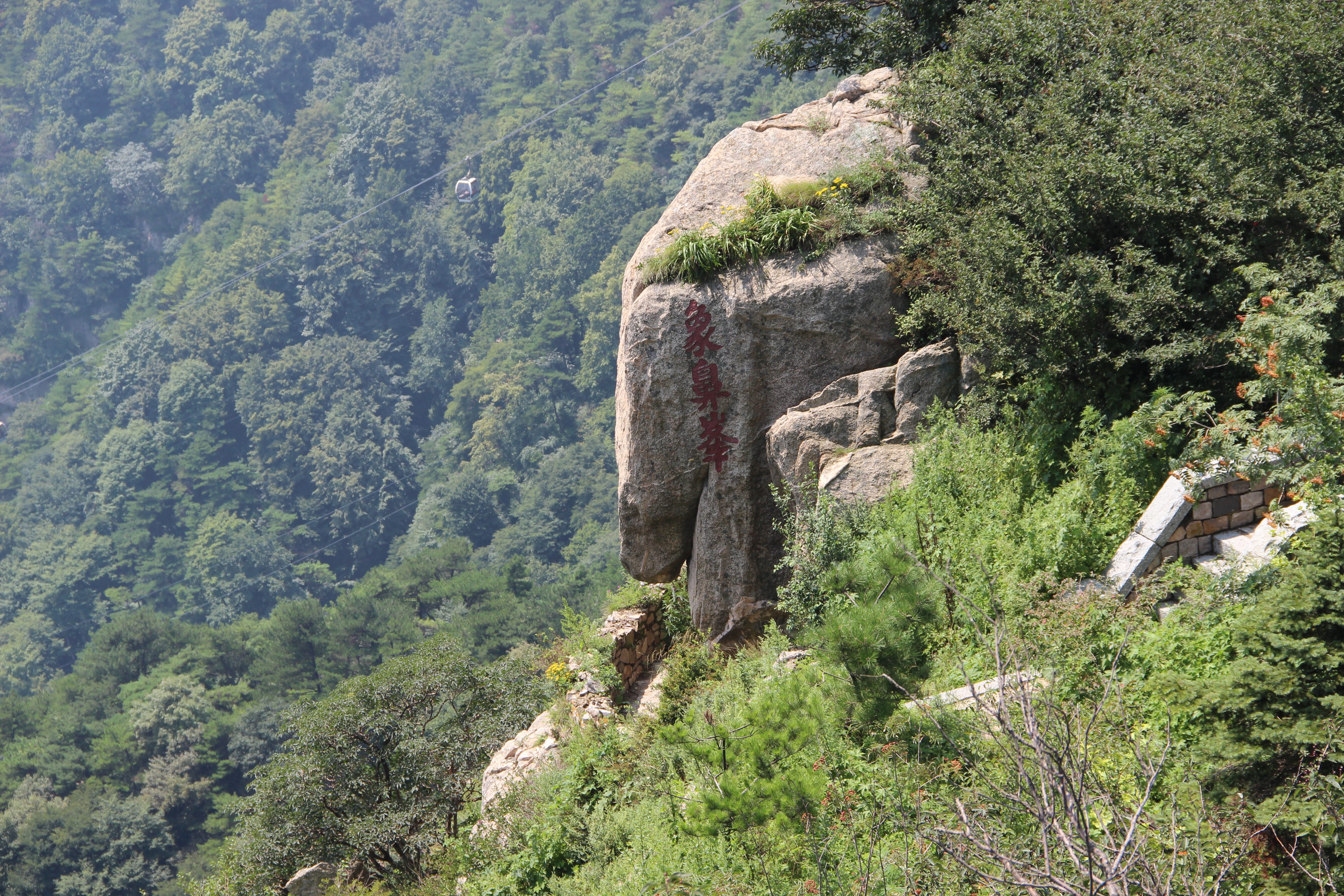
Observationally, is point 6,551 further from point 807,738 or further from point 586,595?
point 807,738

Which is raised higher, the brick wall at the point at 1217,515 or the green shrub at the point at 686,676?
the brick wall at the point at 1217,515

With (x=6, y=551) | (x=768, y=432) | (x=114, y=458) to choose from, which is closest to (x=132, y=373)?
(x=114, y=458)

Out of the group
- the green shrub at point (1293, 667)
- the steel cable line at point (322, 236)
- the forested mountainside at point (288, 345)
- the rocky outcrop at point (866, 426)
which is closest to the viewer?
the green shrub at point (1293, 667)

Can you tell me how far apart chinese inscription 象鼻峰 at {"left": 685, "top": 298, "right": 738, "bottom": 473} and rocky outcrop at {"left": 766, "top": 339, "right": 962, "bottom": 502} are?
1.66 feet

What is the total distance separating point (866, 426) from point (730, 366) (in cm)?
132

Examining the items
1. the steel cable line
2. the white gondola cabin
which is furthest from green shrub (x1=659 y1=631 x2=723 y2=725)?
the steel cable line

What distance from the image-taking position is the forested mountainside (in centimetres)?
4288

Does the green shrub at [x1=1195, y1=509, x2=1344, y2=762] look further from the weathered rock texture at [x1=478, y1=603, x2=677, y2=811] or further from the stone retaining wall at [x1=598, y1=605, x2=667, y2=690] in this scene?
the stone retaining wall at [x1=598, y1=605, x2=667, y2=690]

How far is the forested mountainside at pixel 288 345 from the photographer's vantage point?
42.9 m

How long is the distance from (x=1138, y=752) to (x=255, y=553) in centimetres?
6433

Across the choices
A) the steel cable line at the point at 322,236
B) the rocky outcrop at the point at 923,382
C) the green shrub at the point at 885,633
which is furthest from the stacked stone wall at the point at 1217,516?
the steel cable line at the point at 322,236

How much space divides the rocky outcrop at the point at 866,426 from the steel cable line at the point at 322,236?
71055mm

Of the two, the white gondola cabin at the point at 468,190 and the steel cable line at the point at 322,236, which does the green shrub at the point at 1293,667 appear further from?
the steel cable line at the point at 322,236

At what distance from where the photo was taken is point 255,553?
62.5 m
